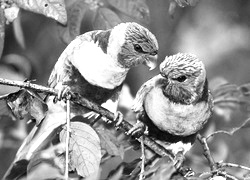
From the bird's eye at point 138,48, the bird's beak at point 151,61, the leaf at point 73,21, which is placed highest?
the leaf at point 73,21

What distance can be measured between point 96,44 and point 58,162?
780 mm

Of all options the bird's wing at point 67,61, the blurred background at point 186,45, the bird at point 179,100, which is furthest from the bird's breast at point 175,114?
the blurred background at point 186,45

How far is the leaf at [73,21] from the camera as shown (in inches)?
99.7

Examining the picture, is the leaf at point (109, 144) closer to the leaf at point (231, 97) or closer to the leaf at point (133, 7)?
the leaf at point (133, 7)

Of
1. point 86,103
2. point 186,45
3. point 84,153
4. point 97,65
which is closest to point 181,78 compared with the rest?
point 97,65

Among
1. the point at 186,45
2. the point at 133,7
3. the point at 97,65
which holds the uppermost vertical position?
the point at 133,7

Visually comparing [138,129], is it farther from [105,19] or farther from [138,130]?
[105,19]

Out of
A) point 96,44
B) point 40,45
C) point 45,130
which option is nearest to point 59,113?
point 45,130

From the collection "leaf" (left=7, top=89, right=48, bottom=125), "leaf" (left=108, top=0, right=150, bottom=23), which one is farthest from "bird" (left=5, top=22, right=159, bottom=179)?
"leaf" (left=7, top=89, right=48, bottom=125)

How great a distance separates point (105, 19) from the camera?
255 cm

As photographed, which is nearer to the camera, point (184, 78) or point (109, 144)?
point (109, 144)

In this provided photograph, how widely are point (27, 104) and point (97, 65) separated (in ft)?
2.05

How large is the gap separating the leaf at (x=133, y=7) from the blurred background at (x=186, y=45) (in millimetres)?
1208

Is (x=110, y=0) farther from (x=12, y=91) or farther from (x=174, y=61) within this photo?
(x=12, y=91)
